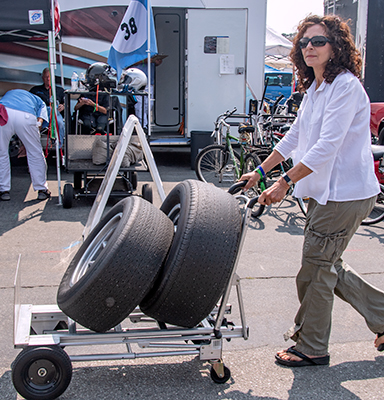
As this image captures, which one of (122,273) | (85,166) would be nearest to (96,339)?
(122,273)

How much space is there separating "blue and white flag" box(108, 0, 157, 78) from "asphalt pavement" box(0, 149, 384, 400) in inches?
127

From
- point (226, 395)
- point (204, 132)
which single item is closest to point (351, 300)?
point (226, 395)

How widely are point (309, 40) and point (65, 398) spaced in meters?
2.39

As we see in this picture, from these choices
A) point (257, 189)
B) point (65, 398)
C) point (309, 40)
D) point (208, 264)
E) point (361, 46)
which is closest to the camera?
point (208, 264)

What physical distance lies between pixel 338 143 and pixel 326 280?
2.69 ft

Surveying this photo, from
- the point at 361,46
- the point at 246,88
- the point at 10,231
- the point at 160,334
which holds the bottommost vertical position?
the point at 10,231

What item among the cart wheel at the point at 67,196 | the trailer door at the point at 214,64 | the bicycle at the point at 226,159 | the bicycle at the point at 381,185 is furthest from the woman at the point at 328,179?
the trailer door at the point at 214,64

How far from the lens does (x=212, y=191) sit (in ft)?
8.25

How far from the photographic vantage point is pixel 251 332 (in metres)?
3.29

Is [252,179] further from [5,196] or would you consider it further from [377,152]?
[5,196]

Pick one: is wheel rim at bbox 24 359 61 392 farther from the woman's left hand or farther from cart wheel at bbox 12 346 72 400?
the woman's left hand

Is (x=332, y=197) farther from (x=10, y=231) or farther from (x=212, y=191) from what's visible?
(x=10, y=231)

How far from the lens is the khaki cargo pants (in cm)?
268

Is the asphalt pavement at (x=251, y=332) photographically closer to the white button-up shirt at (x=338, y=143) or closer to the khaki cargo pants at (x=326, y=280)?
the khaki cargo pants at (x=326, y=280)
